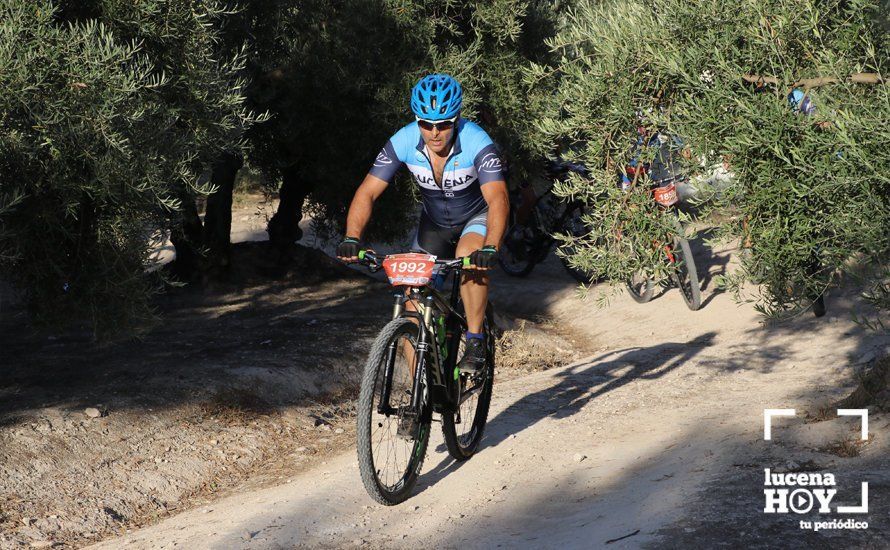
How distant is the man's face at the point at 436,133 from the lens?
6.29 meters

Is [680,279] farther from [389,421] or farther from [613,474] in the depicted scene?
[389,421]

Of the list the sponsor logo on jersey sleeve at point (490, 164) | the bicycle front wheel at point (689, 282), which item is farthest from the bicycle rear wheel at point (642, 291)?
the sponsor logo on jersey sleeve at point (490, 164)

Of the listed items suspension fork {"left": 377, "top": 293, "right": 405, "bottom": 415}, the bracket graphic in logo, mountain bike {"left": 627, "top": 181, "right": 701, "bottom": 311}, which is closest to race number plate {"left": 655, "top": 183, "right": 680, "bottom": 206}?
mountain bike {"left": 627, "top": 181, "right": 701, "bottom": 311}

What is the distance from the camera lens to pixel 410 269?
5695 mm

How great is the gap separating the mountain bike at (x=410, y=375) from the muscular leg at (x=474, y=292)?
7cm

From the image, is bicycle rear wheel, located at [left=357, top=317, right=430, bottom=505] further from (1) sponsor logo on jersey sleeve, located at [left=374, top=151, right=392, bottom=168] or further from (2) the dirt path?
(1) sponsor logo on jersey sleeve, located at [left=374, top=151, right=392, bottom=168]

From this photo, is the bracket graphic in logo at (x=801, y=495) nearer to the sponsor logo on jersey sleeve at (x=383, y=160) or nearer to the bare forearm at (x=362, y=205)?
the bare forearm at (x=362, y=205)

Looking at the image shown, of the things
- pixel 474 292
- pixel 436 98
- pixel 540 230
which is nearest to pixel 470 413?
pixel 474 292

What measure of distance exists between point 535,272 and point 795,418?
9.01 metres

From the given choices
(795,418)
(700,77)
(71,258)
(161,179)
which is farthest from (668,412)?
(71,258)

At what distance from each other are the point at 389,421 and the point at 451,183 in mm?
1663

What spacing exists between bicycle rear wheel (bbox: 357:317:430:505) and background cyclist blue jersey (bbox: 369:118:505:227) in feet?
3.77

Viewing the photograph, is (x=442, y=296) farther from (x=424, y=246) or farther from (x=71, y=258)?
(x=71, y=258)

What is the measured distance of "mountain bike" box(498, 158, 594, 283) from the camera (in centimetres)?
1491
